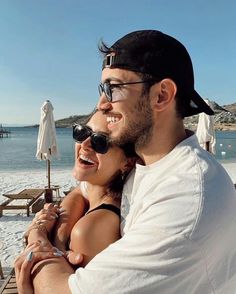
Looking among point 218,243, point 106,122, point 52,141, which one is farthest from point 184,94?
point 52,141

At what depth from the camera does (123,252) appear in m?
1.03

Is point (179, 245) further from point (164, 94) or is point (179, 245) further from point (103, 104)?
point (103, 104)

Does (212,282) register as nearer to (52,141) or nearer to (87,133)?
(87,133)

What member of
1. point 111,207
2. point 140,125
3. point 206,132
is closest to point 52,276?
point 111,207

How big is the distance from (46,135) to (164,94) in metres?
9.35

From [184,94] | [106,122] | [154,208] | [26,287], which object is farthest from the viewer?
[106,122]

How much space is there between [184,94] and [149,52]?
237 mm

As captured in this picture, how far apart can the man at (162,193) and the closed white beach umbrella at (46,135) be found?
9084 mm

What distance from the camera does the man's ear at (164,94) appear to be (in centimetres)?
134

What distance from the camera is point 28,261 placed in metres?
1.29

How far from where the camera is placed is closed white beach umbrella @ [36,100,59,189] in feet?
34.0

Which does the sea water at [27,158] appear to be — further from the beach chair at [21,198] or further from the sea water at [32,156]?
the beach chair at [21,198]

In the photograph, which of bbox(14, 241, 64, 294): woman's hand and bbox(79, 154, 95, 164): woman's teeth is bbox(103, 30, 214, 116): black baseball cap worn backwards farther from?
bbox(14, 241, 64, 294): woman's hand

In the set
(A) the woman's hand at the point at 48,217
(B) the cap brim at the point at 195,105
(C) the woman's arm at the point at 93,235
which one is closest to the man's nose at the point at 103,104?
(B) the cap brim at the point at 195,105
